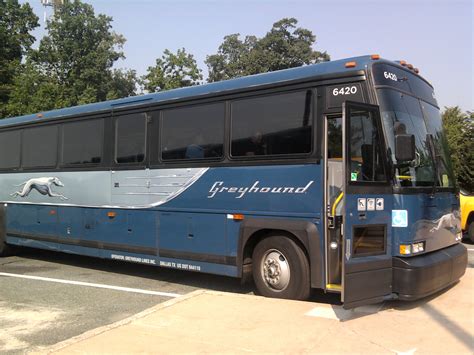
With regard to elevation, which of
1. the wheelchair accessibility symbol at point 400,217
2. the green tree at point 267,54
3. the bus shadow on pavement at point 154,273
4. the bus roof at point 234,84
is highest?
the green tree at point 267,54

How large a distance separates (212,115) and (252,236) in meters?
2.03

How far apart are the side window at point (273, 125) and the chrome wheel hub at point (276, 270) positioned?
1.45 meters

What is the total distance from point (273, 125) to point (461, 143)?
891 inches

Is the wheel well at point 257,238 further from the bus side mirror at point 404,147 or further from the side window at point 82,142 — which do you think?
the side window at point 82,142

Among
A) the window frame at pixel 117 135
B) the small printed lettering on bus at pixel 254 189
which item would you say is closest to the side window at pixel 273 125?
the small printed lettering on bus at pixel 254 189

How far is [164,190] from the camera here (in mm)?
8359

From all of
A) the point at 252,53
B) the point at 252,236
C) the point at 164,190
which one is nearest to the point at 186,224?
the point at 164,190

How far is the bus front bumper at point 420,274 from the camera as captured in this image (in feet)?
18.9

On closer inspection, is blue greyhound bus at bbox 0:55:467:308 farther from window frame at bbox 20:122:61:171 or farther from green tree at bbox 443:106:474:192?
green tree at bbox 443:106:474:192

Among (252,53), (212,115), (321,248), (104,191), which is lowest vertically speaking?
(321,248)

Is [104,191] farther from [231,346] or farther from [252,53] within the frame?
[252,53]

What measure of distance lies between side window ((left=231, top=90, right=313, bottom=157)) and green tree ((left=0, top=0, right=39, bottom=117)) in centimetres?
2761

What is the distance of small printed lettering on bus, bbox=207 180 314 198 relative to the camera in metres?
6.57

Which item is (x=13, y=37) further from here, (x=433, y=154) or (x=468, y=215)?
(x=433, y=154)
